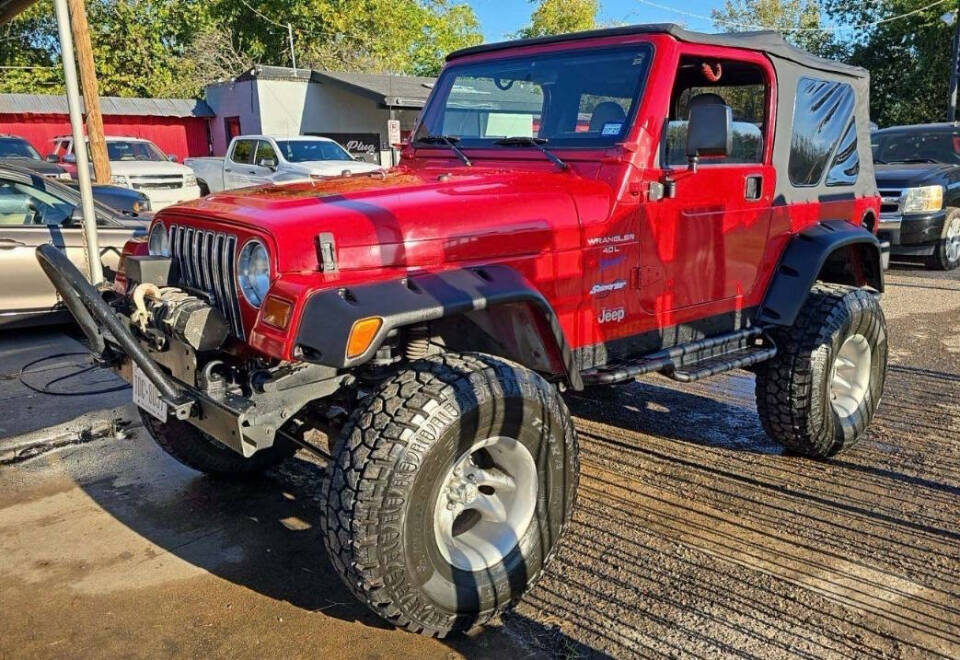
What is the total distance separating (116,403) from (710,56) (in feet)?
14.6

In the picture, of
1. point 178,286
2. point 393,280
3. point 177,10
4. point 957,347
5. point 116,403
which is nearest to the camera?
point 393,280

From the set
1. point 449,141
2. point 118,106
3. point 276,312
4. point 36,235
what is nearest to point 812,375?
point 449,141

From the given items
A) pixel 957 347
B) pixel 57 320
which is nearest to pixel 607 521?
pixel 957 347

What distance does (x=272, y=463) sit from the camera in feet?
14.2

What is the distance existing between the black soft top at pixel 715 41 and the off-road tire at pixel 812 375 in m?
1.29

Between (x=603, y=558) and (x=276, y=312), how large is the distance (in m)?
1.82

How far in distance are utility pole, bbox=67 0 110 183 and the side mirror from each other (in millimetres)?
12710

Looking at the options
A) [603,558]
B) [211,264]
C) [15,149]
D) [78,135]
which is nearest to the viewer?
[211,264]

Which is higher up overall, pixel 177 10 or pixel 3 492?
pixel 177 10

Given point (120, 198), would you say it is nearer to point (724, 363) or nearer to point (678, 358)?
point (678, 358)

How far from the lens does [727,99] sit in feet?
13.3

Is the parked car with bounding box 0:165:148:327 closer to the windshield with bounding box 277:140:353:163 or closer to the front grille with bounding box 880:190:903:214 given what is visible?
the front grille with bounding box 880:190:903:214

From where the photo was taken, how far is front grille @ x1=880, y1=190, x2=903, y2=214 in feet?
33.3

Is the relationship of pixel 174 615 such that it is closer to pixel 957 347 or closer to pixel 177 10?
pixel 957 347
